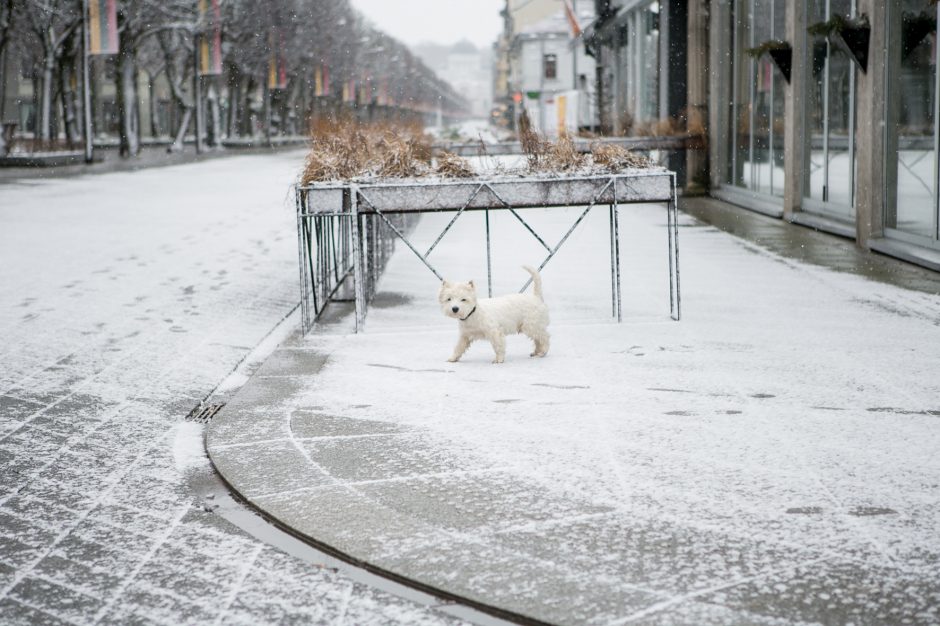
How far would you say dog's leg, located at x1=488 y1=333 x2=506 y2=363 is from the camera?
785cm

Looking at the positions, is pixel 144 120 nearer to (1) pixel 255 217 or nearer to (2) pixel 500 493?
(1) pixel 255 217

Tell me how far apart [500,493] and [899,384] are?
114 inches

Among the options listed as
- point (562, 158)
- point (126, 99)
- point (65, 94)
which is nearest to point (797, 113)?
point (562, 158)

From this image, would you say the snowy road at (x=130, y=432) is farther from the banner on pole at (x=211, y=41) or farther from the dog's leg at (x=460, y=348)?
the banner on pole at (x=211, y=41)

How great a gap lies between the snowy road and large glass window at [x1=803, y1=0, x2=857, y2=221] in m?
6.87

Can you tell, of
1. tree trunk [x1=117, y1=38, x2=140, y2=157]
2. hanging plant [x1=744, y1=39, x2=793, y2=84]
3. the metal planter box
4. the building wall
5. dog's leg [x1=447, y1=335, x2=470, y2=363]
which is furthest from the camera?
tree trunk [x1=117, y1=38, x2=140, y2=157]

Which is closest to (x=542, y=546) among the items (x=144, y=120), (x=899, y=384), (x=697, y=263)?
(x=899, y=384)

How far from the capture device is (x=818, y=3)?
17438 mm

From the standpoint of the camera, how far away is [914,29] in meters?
13.4

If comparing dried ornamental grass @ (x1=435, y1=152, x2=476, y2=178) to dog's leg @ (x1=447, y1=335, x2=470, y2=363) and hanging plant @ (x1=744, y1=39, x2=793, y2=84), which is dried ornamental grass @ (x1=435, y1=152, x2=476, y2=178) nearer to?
dog's leg @ (x1=447, y1=335, x2=470, y2=363)

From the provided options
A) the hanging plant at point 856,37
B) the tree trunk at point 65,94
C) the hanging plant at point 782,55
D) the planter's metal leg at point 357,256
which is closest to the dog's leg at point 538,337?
the planter's metal leg at point 357,256

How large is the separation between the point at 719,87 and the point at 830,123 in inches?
279

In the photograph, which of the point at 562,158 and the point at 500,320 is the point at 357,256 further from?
the point at 562,158

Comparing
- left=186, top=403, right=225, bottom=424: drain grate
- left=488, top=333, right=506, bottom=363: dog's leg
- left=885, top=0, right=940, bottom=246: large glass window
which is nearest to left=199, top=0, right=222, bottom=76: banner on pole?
left=885, top=0, right=940, bottom=246: large glass window
